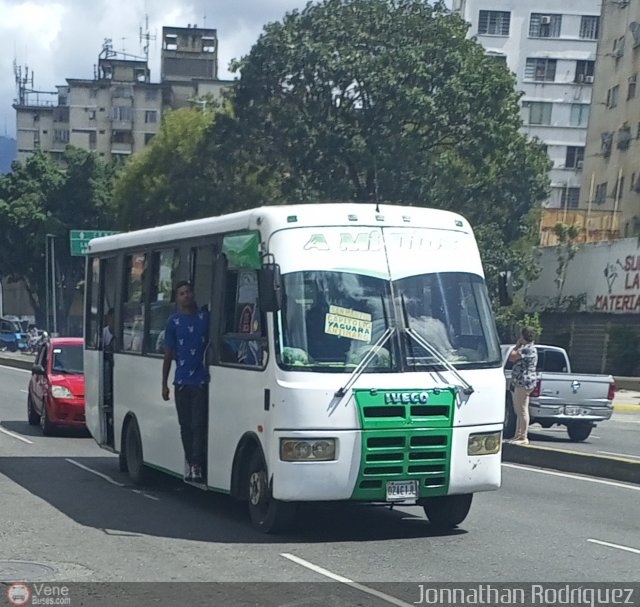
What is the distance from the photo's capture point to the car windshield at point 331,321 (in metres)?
9.56

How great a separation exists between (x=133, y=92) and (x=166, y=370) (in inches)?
3635

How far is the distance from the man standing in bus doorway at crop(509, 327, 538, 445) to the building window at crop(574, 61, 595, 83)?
59921 mm

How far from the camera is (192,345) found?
36.4 ft

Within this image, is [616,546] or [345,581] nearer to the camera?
[345,581]

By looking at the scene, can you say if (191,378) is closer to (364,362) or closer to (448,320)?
(364,362)

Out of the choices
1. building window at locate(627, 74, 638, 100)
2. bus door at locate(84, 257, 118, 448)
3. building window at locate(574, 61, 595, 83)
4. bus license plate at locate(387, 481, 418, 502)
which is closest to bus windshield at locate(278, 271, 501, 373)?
bus license plate at locate(387, 481, 418, 502)

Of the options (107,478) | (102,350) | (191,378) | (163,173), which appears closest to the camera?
(191,378)

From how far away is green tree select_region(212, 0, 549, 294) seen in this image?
3838 cm

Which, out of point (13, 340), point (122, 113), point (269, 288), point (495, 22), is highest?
point (495, 22)

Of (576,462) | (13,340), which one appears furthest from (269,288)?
(13,340)

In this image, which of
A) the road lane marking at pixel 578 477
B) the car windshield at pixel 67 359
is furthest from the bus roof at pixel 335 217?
the car windshield at pixel 67 359

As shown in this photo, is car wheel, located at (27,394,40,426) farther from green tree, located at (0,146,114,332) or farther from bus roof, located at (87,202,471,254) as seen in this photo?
green tree, located at (0,146,114,332)

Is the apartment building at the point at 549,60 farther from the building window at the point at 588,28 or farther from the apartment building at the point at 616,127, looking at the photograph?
the apartment building at the point at 616,127

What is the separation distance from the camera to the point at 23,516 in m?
10.9
